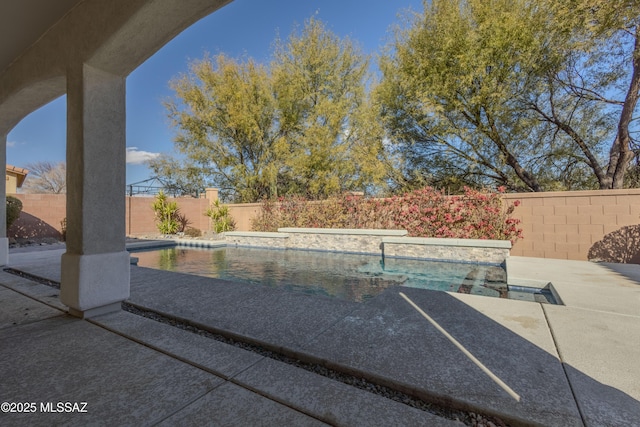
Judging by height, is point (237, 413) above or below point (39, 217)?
below

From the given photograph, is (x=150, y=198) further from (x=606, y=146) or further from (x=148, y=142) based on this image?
(x=606, y=146)

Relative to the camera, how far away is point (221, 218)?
12.9 meters

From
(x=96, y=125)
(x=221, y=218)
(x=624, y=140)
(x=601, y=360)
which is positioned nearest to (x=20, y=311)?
(x=96, y=125)

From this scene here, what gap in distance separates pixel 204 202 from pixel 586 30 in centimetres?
1499

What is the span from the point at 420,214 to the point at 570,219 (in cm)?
321

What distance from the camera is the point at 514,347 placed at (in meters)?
1.96

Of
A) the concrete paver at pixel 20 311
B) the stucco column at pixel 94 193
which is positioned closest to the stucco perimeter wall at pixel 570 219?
the stucco column at pixel 94 193

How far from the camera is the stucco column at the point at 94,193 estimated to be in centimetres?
247

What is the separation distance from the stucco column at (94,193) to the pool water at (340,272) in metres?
2.55

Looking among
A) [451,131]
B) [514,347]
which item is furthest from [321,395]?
[451,131]

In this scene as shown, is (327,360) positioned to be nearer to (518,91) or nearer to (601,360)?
(601,360)

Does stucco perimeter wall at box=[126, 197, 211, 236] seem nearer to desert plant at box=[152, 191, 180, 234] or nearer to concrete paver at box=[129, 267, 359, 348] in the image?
desert plant at box=[152, 191, 180, 234]

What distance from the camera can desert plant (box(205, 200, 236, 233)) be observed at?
1269cm

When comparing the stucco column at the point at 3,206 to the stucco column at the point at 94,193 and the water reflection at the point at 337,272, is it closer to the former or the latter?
Answer: the water reflection at the point at 337,272
